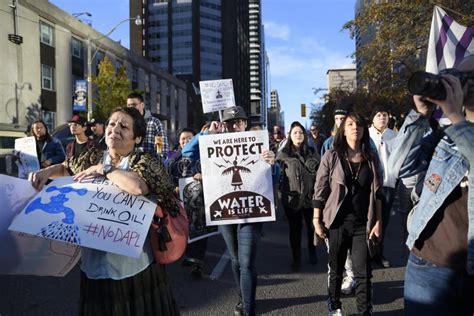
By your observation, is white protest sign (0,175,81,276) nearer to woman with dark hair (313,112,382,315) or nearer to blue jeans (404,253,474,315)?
blue jeans (404,253,474,315)

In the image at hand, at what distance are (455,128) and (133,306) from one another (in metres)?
1.95

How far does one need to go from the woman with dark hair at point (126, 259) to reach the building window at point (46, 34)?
102ft

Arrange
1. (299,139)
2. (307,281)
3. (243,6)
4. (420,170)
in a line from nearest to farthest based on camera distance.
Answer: (420,170) → (307,281) → (299,139) → (243,6)

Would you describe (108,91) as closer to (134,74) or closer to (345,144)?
(134,74)

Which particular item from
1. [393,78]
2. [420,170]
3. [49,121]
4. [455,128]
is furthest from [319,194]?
[49,121]

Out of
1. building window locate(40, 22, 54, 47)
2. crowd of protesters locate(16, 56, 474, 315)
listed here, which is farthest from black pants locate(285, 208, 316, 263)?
building window locate(40, 22, 54, 47)

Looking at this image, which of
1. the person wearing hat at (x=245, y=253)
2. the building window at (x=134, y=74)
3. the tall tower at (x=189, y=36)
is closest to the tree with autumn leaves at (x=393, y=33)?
the person wearing hat at (x=245, y=253)

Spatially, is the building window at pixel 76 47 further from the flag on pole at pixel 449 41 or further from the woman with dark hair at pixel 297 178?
the flag on pole at pixel 449 41

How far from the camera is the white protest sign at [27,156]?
7.36 m

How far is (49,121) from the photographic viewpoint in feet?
101

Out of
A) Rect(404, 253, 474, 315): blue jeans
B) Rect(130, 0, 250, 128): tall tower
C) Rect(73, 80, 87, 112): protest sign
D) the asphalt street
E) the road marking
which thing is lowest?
the road marking

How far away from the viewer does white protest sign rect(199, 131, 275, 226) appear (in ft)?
13.2

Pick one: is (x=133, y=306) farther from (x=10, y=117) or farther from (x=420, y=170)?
(x=10, y=117)

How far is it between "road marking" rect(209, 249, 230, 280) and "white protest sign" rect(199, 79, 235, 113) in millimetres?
2470
